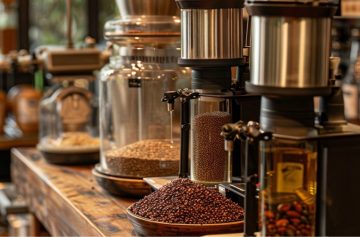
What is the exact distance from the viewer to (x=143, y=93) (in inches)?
78.4

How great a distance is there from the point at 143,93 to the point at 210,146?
0.47 meters

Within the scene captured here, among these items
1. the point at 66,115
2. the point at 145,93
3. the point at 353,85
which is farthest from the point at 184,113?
the point at 353,85

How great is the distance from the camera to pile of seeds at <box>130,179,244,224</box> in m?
1.41

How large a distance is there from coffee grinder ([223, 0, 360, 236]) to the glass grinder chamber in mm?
692

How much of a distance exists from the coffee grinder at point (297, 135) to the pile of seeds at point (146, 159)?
0.66 metres

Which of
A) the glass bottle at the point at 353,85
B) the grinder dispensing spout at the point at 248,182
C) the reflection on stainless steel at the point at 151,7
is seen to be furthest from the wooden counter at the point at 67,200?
the glass bottle at the point at 353,85

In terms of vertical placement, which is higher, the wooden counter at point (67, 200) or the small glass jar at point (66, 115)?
the small glass jar at point (66, 115)

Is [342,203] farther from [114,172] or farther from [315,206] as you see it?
[114,172]

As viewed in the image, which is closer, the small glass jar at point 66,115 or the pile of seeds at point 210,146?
the pile of seeds at point 210,146

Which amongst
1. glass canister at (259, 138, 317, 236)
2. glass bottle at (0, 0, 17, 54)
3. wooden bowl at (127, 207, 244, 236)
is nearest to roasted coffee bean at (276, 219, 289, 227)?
glass canister at (259, 138, 317, 236)

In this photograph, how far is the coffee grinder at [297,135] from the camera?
3.90 ft

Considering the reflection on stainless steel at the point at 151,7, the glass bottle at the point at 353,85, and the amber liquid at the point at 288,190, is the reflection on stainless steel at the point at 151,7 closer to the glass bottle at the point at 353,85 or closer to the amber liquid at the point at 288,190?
the amber liquid at the point at 288,190

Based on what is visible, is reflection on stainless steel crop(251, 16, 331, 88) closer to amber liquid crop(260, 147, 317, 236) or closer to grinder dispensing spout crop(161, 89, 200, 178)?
amber liquid crop(260, 147, 317, 236)

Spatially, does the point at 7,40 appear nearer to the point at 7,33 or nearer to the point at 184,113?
the point at 7,33
